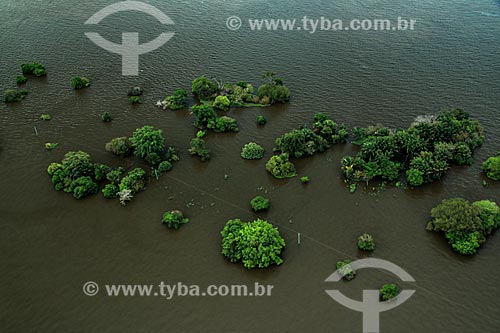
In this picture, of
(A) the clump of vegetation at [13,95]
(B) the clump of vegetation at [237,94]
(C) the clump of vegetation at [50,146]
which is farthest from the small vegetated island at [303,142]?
(A) the clump of vegetation at [13,95]

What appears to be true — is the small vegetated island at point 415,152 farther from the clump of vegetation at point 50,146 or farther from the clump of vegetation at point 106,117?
the clump of vegetation at point 50,146

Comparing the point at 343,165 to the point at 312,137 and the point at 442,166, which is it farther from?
the point at 442,166

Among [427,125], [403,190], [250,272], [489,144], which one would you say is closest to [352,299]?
[250,272]

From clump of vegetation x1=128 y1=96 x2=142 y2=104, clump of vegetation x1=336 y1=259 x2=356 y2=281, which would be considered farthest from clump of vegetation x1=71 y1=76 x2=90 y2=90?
clump of vegetation x1=336 y1=259 x2=356 y2=281

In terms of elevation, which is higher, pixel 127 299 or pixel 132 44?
pixel 132 44

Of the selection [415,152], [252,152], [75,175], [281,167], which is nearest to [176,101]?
[252,152]

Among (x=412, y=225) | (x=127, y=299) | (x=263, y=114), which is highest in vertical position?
(x=263, y=114)
